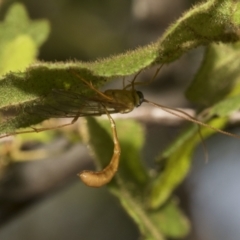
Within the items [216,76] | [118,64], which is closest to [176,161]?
[216,76]

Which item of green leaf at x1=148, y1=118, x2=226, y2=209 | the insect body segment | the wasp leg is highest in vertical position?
the insect body segment

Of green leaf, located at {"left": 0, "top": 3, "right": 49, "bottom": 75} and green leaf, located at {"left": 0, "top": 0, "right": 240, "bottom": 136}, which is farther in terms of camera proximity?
green leaf, located at {"left": 0, "top": 3, "right": 49, "bottom": 75}

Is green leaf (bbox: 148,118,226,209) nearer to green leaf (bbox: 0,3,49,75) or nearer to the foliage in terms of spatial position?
the foliage

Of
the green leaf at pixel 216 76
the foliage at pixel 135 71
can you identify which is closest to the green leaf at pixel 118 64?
the foliage at pixel 135 71

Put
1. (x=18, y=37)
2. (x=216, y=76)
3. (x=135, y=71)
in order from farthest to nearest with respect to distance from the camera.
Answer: (x=18, y=37) < (x=216, y=76) < (x=135, y=71)

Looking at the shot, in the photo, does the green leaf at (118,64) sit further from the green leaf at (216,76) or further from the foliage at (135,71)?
the green leaf at (216,76)

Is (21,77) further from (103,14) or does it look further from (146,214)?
(103,14)

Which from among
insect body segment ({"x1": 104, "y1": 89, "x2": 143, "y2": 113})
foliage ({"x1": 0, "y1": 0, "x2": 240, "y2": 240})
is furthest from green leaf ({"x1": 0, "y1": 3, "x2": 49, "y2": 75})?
insect body segment ({"x1": 104, "y1": 89, "x2": 143, "y2": 113})

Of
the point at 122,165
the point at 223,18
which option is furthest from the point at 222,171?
the point at 223,18

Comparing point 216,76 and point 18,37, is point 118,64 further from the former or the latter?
point 18,37
